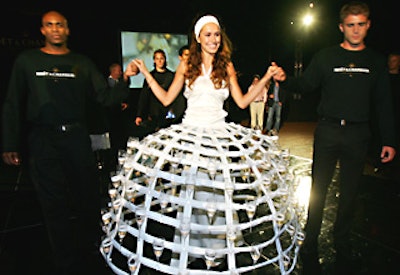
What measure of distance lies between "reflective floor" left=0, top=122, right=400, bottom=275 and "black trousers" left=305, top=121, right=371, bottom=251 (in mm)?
251

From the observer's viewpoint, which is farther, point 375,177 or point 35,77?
point 375,177

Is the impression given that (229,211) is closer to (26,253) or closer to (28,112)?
(28,112)

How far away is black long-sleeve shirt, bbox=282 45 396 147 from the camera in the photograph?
2.76m

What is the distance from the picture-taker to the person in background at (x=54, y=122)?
257cm

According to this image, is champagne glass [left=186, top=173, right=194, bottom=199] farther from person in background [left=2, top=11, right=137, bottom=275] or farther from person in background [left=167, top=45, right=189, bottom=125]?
person in background [left=167, top=45, right=189, bottom=125]

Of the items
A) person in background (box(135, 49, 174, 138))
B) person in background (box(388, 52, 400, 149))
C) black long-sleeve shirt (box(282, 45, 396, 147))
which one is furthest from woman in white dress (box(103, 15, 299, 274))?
person in background (box(388, 52, 400, 149))

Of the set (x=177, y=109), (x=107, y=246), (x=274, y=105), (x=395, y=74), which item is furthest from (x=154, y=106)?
(x=274, y=105)

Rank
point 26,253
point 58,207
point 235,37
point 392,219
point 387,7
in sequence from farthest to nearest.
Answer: point 235,37 → point 387,7 → point 392,219 → point 26,253 → point 58,207

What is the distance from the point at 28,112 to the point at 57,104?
0.86 ft

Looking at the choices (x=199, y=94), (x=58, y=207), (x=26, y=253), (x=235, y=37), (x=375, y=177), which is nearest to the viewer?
(x=199, y=94)

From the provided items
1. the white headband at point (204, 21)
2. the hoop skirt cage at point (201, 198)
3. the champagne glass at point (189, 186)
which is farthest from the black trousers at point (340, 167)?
the champagne glass at point (189, 186)

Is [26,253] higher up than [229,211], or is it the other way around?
[229,211]

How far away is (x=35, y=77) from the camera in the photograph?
8.44 ft

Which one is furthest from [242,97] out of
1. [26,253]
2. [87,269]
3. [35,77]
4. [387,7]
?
[387,7]
